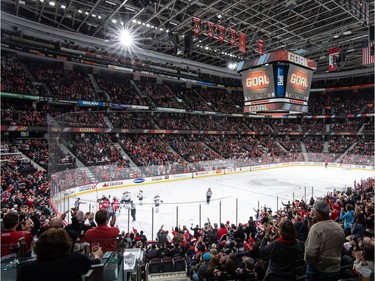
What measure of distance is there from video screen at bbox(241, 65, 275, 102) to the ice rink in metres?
5.52

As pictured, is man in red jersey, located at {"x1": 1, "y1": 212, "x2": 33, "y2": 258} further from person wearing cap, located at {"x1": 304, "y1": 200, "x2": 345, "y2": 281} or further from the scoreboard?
the scoreboard

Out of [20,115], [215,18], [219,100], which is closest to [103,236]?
[20,115]

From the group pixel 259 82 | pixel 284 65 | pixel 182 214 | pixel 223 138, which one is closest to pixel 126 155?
pixel 182 214

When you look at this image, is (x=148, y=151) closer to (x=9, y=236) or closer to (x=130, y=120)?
(x=130, y=120)

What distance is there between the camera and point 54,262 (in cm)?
165

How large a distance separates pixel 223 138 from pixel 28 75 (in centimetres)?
2451

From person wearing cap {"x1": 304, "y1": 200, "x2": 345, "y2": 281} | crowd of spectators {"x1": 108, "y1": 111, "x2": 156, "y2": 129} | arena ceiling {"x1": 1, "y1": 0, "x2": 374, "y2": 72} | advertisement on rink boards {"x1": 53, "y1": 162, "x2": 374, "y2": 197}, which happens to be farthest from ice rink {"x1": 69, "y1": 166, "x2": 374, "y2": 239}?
arena ceiling {"x1": 1, "y1": 0, "x2": 374, "y2": 72}

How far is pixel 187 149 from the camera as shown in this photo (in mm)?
27891

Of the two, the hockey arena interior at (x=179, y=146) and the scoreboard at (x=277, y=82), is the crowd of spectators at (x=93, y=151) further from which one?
the scoreboard at (x=277, y=82)

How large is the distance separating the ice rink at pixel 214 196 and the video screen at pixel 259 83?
5.52 m

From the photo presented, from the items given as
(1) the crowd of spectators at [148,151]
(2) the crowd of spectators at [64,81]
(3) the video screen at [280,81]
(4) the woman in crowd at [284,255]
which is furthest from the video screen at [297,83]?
(2) the crowd of spectators at [64,81]

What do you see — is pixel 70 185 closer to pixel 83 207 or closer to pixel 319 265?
pixel 83 207

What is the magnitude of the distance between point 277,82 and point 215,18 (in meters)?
11.7

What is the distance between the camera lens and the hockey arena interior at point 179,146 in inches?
125
